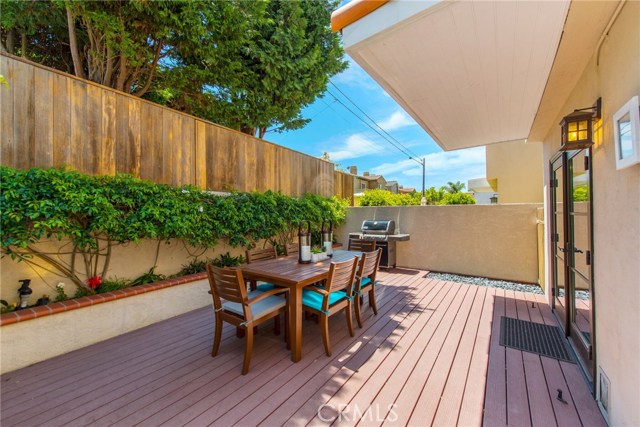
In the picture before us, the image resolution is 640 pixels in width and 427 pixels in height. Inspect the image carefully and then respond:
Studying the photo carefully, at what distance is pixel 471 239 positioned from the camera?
5.35 meters

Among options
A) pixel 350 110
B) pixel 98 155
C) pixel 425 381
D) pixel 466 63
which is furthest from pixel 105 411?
pixel 350 110

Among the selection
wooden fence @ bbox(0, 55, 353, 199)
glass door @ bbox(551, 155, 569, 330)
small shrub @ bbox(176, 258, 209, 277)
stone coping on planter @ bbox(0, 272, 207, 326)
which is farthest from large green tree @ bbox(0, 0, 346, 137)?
glass door @ bbox(551, 155, 569, 330)

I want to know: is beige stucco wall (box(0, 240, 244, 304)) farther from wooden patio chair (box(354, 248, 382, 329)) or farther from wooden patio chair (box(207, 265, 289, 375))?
wooden patio chair (box(354, 248, 382, 329))

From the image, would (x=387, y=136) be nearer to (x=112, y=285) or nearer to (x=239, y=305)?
(x=239, y=305)

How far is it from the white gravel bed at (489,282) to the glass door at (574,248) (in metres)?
1.09

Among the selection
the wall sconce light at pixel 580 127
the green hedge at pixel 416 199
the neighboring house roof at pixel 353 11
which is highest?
the neighboring house roof at pixel 353 11

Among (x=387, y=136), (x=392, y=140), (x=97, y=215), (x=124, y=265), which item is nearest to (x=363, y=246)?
(x=124, y=265)

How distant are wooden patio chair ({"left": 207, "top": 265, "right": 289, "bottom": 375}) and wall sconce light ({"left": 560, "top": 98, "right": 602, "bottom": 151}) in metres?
2.74

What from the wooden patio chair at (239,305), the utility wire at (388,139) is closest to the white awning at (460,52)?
the wooden patio chair at (239,305)

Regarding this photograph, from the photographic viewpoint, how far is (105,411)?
181 cm

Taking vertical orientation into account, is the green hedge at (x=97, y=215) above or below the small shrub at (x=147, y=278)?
above

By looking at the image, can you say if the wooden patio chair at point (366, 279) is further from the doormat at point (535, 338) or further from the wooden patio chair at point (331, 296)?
the doormat at point (535, 338)

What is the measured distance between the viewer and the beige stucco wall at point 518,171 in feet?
23.3

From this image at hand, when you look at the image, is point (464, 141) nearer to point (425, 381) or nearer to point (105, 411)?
point (425, 381)
